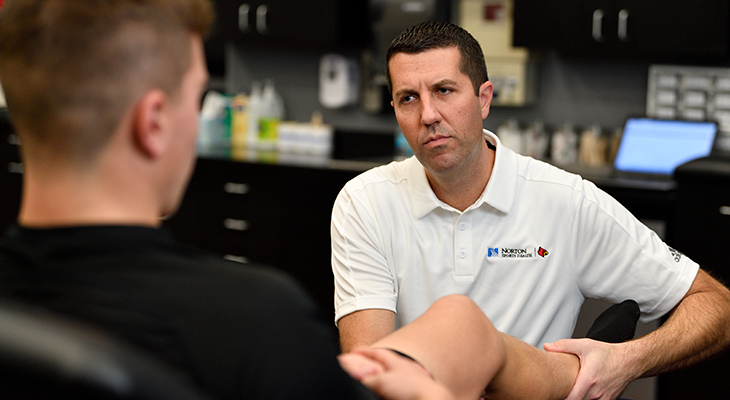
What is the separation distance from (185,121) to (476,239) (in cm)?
101

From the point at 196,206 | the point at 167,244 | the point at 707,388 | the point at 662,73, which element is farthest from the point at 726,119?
the point at 167,244

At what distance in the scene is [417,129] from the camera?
1.68 metres

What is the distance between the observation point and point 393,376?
0.95 meters

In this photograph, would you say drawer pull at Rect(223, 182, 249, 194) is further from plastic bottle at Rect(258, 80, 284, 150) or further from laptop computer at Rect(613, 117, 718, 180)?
laptop computer at Rect(613, 117, 718, 180)

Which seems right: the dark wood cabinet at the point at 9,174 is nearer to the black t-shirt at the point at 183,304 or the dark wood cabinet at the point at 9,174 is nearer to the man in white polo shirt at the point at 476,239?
the man in white polo shirt at the point at 476,239

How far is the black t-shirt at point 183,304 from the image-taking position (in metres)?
0.66

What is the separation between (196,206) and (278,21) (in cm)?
109

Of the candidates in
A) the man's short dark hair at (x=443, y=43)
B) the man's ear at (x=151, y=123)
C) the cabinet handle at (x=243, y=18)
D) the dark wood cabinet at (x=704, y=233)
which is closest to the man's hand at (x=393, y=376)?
the man's ear at (x=151, y=123)

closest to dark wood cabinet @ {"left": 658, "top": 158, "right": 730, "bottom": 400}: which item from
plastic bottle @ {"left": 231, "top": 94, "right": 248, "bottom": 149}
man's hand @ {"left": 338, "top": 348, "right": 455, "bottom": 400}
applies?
man's hand @ {"left": 338, "top": 348, "right": 455, "bottom": 400}

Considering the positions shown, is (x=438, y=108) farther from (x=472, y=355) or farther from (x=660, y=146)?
(x=660, y=146)

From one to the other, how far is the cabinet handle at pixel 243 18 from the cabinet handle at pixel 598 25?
187 cm

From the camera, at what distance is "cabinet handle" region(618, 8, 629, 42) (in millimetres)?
3234

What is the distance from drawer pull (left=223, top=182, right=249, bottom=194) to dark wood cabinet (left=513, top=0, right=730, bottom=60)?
1.51 metres

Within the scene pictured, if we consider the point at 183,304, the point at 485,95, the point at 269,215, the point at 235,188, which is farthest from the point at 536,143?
the point at 183,304
